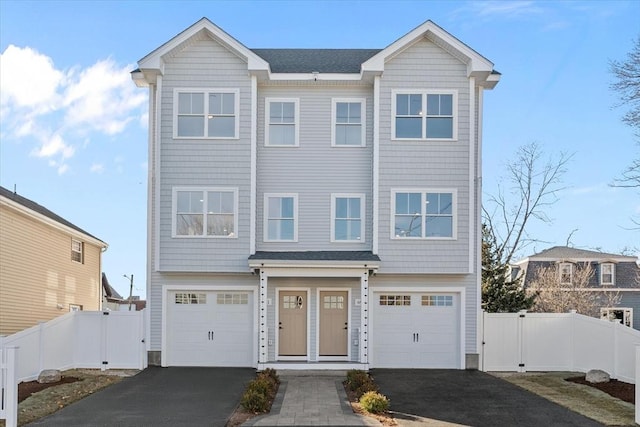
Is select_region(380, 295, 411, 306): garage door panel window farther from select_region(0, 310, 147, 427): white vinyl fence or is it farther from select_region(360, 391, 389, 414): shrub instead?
select_region(0, 310, 147, 427): white vinyl fence

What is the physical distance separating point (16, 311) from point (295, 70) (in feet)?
38.9

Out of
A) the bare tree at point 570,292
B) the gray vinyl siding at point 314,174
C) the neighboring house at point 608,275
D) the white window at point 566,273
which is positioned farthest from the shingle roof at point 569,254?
the gray vinyl siding at point 314,174

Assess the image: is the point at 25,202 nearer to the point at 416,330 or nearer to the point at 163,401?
the point at 163,401

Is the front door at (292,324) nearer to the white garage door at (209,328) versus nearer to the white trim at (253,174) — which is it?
the white garage door at (209,328)

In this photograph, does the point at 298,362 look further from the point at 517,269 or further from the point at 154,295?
the point at 517,269

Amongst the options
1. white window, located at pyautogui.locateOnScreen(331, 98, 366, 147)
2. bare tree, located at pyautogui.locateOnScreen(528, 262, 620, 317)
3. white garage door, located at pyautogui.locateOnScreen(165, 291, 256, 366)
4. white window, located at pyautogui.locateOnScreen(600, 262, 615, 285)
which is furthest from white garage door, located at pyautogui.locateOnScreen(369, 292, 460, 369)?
white window, located at pyautogui.locateOnScreen(600, 262, 615, 285)

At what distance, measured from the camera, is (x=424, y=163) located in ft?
57.7

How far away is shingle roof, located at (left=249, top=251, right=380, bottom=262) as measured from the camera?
55.2ft

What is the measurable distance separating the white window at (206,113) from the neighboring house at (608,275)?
70.1ft

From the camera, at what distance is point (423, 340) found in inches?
700

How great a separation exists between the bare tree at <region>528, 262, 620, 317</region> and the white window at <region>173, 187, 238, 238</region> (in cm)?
1905

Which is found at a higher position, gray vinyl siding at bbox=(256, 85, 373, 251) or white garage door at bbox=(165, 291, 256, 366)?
gray vinyl siding at bbox=(256, 85, 373, 251)

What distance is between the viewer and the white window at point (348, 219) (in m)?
17.9

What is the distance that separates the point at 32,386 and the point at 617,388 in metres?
13.8
